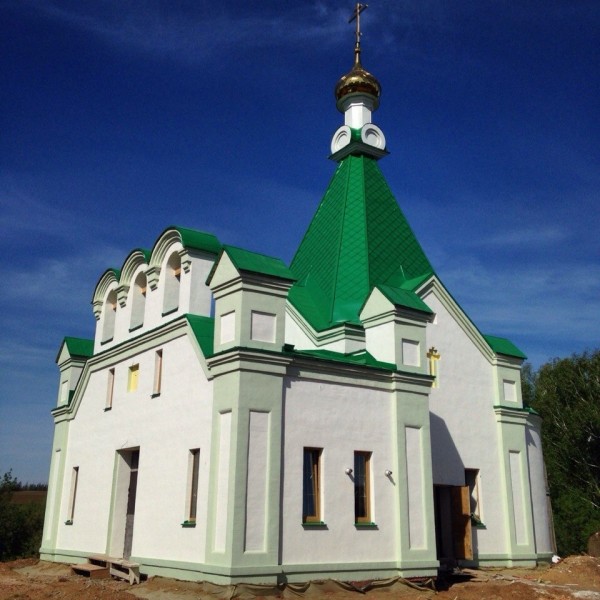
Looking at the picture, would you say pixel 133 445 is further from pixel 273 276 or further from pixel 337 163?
pixel 337 163

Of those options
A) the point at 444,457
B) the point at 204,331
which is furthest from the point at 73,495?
the point at 444,457

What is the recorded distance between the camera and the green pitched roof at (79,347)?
1686cm

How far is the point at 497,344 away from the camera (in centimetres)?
1556

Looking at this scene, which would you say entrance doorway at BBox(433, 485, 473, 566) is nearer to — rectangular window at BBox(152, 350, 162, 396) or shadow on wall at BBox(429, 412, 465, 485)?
shadow on wall at BBox(429, 412, 465, 485)

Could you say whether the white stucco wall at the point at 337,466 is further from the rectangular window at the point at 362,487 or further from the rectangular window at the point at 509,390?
the rectangular window at the point at 509,390

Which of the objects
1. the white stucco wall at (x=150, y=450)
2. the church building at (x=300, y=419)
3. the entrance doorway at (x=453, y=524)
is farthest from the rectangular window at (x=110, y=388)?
the entrance doorway at (x=453, y=524)

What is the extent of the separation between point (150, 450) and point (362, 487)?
386 centimetres

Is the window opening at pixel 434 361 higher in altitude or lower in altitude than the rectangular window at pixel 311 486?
higher

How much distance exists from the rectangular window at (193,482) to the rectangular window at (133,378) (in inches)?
116

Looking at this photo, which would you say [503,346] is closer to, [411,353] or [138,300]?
[411,353]

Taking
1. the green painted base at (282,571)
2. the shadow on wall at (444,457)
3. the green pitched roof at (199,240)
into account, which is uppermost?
the green pitched roof at (199,240)

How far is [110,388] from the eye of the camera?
47.5 ft

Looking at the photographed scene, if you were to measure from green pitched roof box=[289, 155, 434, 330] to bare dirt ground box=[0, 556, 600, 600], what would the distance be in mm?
5251

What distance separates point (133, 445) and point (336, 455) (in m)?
4.17
